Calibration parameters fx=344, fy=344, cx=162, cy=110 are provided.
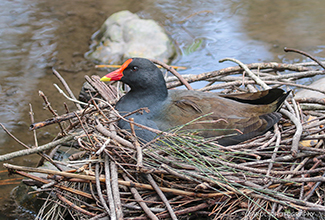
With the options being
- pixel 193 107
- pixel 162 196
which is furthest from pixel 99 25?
pixel 162 196

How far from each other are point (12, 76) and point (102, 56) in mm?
1488

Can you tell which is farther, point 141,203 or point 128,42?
point 128,42

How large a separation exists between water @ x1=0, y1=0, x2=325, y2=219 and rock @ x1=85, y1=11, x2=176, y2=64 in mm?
257

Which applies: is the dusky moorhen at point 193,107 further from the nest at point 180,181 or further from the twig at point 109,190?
the twig at point 109,190

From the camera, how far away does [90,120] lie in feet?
9.15

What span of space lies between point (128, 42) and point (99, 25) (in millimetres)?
1103

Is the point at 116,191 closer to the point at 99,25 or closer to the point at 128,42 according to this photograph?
the point at 128,42

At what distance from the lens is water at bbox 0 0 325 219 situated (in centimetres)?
521

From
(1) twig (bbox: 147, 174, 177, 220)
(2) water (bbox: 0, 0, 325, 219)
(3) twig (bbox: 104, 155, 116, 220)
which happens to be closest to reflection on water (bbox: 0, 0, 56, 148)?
(2) water (bbox: 0, 0, 325, 219)

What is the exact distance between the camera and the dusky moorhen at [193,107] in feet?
9.15

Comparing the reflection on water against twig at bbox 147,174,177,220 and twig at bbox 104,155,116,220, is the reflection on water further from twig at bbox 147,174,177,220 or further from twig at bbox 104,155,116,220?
twig at bbox 147,174,177,220

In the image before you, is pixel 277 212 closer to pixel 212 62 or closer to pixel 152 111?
pixel 152 111

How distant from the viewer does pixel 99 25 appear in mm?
6809

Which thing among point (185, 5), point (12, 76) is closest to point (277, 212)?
point (12, 76)
